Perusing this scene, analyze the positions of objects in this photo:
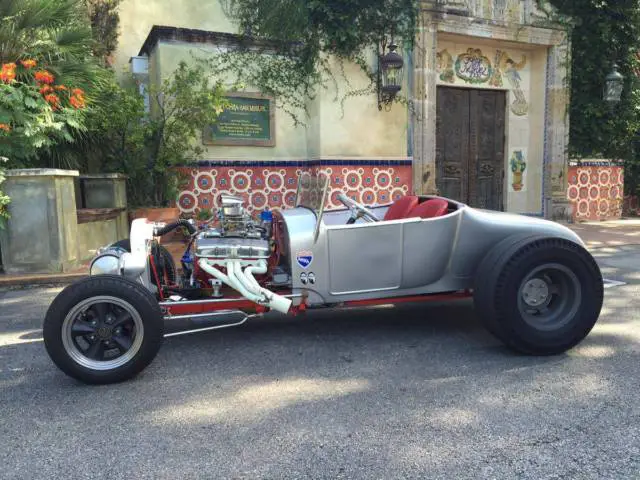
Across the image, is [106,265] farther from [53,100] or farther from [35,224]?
[53,100]

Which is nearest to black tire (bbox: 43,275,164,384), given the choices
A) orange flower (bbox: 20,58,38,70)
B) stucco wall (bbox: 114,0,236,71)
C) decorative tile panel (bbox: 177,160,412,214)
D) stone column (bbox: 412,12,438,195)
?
orange flower (bbox: 20,58,38,70)

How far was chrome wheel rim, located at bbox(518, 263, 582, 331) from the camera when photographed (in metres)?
3.67

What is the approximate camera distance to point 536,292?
376 centimetres

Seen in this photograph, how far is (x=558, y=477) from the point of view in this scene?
216cm

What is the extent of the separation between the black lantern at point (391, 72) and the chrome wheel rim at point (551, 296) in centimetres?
656

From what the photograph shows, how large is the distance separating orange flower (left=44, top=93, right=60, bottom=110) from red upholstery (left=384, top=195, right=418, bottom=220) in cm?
542

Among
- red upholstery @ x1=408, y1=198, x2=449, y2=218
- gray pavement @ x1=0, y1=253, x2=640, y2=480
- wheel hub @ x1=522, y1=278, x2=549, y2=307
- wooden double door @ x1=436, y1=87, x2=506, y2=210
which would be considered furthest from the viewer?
wooden double door @ x1=436, y1=87, x2=506, y2=210

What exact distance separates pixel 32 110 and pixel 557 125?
33.4ft

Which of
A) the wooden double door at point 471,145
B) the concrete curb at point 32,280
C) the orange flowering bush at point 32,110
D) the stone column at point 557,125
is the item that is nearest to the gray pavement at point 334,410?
the concrete curb at point 32,280

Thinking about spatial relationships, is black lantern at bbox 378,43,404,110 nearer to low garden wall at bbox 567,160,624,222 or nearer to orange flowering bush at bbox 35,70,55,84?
low garden wall at bbox 567,160,624,222

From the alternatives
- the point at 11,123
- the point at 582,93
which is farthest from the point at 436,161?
the point at 11,123

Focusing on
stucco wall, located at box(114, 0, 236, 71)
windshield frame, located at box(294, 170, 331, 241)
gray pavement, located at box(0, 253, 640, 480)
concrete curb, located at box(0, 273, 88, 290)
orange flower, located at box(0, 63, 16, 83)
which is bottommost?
gray pavement, located at box(0, 253, 640, 480)

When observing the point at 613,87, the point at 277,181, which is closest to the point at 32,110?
the point at 277,181

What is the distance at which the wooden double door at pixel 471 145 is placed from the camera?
10.8 meters
